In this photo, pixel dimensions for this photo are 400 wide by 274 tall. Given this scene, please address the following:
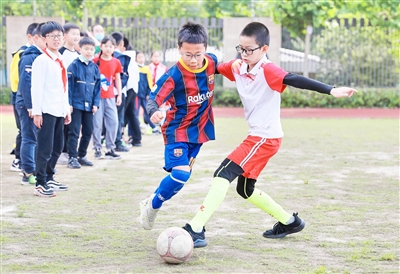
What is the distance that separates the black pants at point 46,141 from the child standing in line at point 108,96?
303cm

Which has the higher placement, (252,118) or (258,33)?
(258,33)

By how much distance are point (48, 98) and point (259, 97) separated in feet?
9.79

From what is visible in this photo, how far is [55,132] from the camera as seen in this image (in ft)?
27.5

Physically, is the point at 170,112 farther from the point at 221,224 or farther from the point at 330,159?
the point at 330,159

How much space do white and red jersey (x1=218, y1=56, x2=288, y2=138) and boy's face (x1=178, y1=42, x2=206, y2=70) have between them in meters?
0.34

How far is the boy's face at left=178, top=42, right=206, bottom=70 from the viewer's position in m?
5.87

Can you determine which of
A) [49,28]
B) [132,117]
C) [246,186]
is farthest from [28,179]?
[132,117]

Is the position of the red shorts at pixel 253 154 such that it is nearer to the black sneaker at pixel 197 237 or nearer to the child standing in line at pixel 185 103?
the child standing in line at pixel 185 103

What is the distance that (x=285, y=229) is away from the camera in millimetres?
6305

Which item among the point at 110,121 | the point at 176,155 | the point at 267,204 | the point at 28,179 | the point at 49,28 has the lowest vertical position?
the point at 28,179

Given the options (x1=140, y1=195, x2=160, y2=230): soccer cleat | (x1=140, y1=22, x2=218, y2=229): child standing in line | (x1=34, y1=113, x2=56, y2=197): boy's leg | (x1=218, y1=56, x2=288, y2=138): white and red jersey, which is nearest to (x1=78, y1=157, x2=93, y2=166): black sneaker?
(x1=34, y1=113, x2=56, y2=197): boy's leg

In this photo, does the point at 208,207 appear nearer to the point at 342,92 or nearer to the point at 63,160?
the point at 342,92

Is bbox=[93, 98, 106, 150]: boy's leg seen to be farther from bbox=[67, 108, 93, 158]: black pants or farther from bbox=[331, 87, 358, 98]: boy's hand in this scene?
bbox=[331, 87, 358, 98]: boy's hand

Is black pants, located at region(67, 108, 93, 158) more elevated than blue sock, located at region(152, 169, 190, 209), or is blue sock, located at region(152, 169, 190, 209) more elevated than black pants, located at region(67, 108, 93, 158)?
blue sock, located at region(152, 169, 190, 209)
